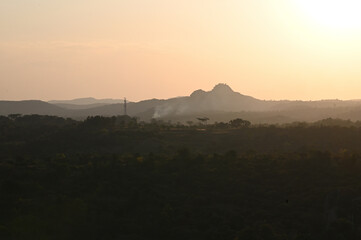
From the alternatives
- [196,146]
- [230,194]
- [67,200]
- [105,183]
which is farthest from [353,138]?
[67,200]

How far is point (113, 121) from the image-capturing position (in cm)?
12169

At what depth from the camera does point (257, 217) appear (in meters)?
50.0

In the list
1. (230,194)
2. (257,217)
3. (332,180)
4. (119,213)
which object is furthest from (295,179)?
(119,213)

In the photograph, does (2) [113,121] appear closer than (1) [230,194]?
No

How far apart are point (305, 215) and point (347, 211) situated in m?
3.67

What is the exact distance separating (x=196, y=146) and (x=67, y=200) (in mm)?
41518

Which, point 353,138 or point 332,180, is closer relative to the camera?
point 332,180

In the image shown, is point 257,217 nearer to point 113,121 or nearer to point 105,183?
point 105,183

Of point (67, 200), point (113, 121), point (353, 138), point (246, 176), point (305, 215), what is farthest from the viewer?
point (113, 121)

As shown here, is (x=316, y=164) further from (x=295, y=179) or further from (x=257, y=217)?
(x=257, y=217)

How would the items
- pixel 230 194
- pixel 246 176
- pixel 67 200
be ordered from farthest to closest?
1. pixel 246 176
2. pixel 230 194
3. pixel 67 200

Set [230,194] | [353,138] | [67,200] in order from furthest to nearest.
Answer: [353,138], [230,194], [67,200]

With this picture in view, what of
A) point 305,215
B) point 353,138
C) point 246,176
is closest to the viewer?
point 305,215

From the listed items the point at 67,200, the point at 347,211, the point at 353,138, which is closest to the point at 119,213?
the point at 67,200
